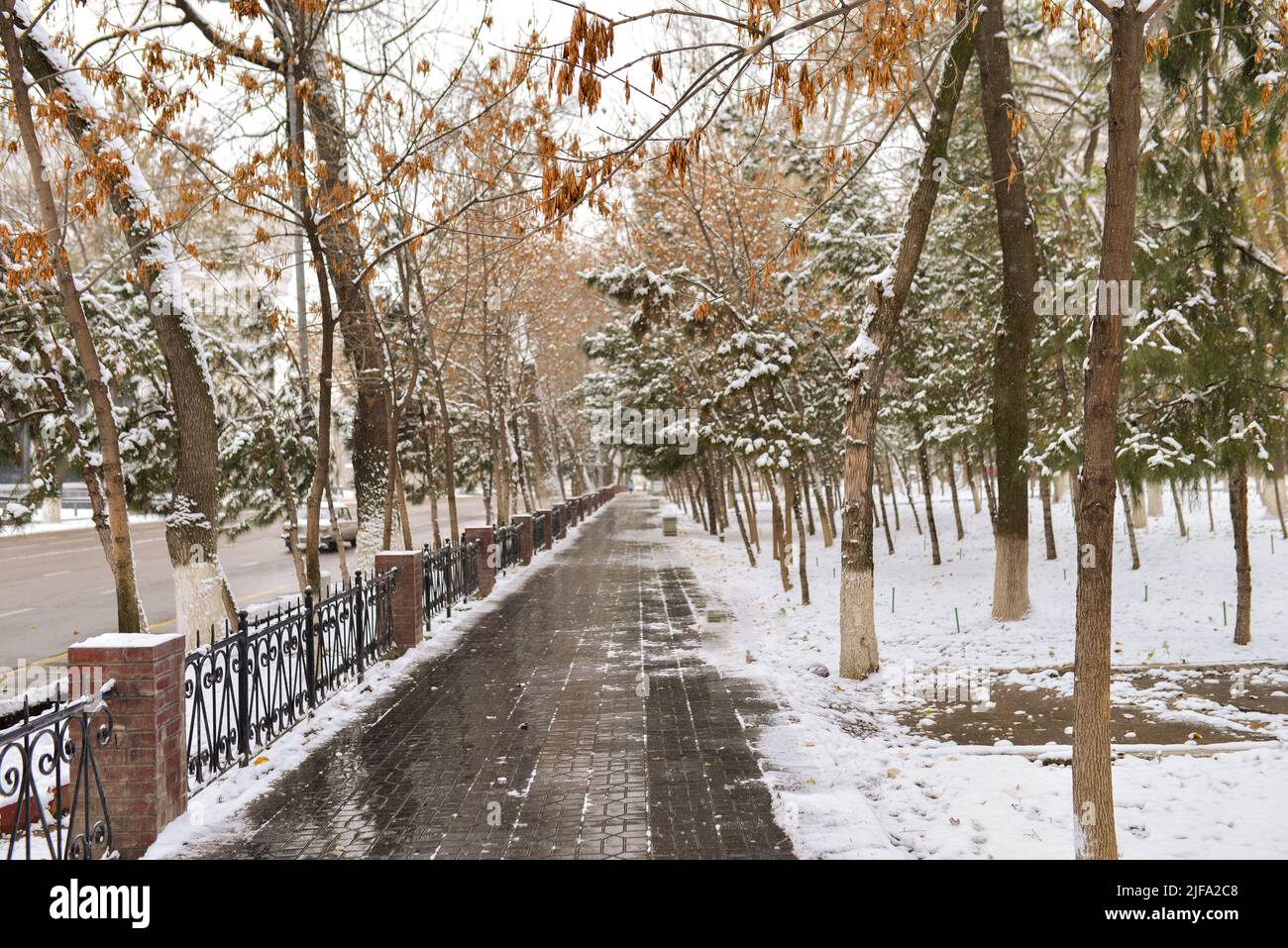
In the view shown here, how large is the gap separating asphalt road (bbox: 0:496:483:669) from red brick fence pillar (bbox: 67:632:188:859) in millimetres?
7557

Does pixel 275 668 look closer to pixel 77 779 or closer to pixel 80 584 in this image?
pixel 77 779

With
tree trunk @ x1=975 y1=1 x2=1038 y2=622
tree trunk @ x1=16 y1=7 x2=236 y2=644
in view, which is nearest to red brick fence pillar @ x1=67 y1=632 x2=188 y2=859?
tree trunk @ x1=16 y1=7 x2=236 y2=644

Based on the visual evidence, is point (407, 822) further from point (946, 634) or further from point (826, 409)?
point (826, 409)

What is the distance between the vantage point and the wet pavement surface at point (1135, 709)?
6.84 meters

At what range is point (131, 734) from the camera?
503cm

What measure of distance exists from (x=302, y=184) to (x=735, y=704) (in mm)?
6394

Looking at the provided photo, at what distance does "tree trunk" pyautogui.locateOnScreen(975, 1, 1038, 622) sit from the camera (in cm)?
1137

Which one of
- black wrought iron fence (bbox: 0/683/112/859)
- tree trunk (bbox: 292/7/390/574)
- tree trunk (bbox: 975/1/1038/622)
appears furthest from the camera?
tree trunk (bbox: 975/1/1038/622)

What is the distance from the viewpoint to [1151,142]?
31.9ft

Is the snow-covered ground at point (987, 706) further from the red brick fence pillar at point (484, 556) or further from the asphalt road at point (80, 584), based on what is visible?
the asphalt road at point (80, 584)

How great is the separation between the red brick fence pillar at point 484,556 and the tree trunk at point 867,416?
8.47 meters

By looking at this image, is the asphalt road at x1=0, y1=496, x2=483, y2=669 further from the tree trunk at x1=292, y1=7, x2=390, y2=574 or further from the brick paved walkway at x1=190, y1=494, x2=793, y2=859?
the brick paved walkway at x1=190, y1=494, x2=793, y2=859

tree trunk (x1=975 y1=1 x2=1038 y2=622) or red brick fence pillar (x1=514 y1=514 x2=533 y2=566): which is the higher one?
tree trunk (x1=975 y1=1 x2=1038 y2=622)

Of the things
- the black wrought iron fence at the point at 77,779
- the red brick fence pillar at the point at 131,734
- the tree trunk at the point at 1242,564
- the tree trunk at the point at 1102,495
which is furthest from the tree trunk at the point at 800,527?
the black wrought iron fence at the point at 77,779
